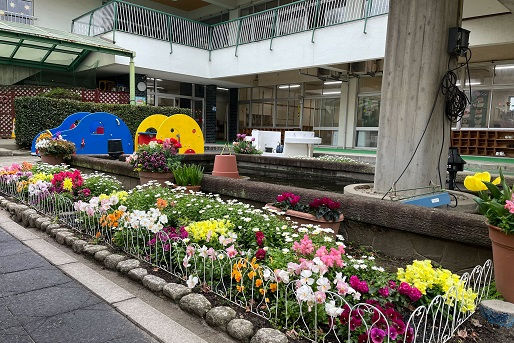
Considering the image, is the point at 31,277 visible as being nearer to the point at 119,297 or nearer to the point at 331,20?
the point at 119,297

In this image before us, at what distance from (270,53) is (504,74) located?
26.4 feet

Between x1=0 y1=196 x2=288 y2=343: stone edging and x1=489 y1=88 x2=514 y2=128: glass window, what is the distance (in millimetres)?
13174

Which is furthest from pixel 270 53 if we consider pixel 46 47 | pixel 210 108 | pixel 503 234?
pixel 503 234

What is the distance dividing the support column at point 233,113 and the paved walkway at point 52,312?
18.6 meters

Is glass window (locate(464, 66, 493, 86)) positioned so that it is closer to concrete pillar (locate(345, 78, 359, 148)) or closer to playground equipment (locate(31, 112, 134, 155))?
concrete pillar (locate(345, 78, 359, 148))

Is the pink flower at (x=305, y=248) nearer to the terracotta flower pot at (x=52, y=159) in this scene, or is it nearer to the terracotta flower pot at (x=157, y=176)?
the terracotta flower pot at (x=157, y=176)

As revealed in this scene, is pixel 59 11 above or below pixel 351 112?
above

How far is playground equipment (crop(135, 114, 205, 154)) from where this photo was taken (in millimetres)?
9320

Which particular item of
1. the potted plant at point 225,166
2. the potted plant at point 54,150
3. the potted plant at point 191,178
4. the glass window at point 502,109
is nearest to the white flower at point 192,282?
the potted plant at point 191,178

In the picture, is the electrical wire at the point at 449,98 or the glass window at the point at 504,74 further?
the glass window at the point at 504,74

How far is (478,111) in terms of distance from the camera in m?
12.8

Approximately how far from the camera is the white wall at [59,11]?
16031 mm

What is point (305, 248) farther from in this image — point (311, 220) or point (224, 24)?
point (224, 24)

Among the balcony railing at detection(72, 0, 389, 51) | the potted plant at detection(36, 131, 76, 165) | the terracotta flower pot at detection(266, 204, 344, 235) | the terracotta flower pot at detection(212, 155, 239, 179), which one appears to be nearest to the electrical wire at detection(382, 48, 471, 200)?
the terracotta flower pot at detection(266, 204, 344, 235)
